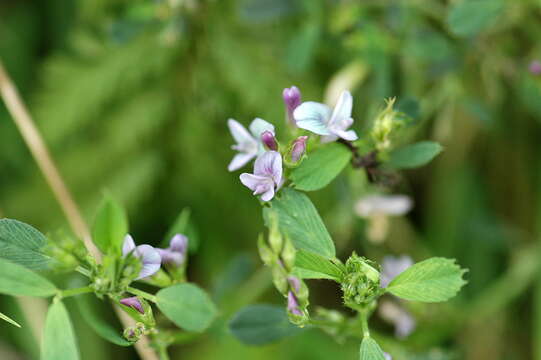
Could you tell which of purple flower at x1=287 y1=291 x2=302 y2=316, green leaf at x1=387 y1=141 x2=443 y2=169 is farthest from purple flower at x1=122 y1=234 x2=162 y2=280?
green leaf at x1=387 y1=141 x2=443 y2=169

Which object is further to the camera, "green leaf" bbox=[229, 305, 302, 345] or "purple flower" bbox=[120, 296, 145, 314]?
"green leaf" bbox=[229, 305, 302, 345]

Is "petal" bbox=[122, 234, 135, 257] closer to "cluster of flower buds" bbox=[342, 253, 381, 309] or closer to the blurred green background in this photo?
"cluster of flower buds" bbox=[342, 253, 381, 309]

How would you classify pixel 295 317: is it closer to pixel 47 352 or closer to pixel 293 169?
pixel 293 169

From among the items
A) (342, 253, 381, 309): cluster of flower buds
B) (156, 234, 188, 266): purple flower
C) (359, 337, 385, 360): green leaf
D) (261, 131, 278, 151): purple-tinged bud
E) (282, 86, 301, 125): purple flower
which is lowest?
(359, 337, 385, 360): green leaf

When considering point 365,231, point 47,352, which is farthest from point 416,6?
point 47,352

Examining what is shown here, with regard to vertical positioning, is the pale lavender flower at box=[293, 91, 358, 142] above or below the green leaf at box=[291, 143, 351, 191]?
above

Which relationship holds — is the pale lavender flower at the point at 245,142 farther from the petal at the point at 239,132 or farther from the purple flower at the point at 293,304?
the purple flower at the point at 293,304

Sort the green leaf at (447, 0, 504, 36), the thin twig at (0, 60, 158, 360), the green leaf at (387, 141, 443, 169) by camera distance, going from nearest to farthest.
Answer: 1. the green leaf at (387, 141, 443, 169)
2. the green leaf at (447, 0, 504, 36)
3. the thin twig at (0, 60, 158, 360)

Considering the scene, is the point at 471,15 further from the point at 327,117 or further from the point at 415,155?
the point at 327,117
